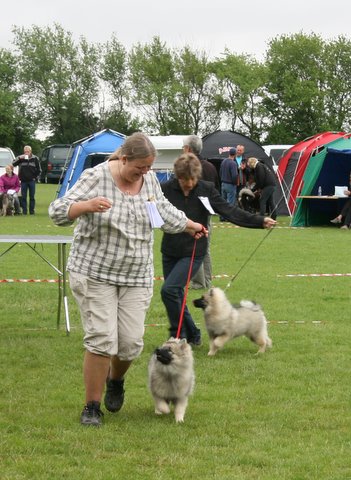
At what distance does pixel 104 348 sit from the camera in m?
5.04

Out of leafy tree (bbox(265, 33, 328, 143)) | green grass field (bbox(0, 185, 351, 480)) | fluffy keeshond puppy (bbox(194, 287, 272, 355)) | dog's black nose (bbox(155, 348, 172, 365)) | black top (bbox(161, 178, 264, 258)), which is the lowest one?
green grass field (bbox(0, 185, 351, 480))

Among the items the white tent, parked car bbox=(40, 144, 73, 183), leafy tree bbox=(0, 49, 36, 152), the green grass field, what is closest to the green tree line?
leafy tree bbox=(0, 49, 36, 152)

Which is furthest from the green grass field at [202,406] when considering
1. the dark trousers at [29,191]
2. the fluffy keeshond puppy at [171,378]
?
the dark trousers at [29,191]

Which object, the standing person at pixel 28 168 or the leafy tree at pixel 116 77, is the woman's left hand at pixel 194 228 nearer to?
A: the standing person at pixel 28 168

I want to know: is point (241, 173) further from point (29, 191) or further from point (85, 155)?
point (29, 191)

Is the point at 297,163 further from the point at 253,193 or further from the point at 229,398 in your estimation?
the point at 229,398

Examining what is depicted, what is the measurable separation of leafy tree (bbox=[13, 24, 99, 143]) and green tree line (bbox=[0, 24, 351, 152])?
74mm

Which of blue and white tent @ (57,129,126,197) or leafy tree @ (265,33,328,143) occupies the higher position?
leafy tree @ (265,33,328,143)

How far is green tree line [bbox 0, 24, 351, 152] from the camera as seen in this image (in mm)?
60344

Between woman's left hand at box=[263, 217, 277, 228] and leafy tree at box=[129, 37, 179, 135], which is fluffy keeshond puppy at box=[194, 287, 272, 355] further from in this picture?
leafy tree at box=[129, 37, 179, 135]

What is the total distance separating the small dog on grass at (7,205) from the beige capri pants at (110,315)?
18.2 m

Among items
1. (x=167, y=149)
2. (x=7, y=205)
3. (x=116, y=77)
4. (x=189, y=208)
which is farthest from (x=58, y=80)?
(x=189, y=208)

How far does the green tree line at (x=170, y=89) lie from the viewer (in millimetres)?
60344

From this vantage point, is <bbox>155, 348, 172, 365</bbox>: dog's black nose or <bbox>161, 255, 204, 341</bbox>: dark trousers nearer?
<bbox>155, 348, 172, 365</bbox>: dog's black nose
